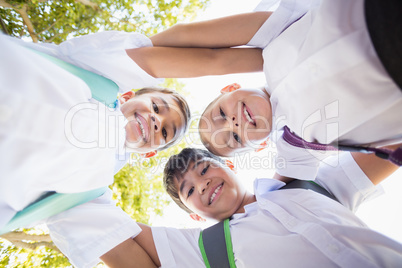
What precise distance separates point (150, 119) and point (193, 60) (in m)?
0.53

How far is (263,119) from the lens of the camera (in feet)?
5.81

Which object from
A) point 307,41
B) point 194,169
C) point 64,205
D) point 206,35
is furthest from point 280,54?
point 64,205

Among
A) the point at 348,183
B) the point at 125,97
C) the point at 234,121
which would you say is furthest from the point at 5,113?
the point at 348,183

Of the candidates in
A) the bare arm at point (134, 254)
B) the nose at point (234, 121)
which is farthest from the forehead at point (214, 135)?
the bare arm at point (134, 254)

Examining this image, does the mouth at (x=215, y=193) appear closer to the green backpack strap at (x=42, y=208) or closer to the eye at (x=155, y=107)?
the eye at (x=155, y=107)

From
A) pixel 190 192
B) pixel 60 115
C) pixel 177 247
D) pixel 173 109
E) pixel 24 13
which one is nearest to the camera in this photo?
pixel 60 115

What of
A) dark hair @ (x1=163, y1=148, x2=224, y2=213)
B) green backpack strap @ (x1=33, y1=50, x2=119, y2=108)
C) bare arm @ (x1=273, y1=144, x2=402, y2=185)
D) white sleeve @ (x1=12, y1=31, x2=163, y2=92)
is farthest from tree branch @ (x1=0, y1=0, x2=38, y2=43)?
bare arm @ (x1=273, y1=144, x2=402, y2=185)

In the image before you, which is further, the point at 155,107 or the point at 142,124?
the point at 155,107

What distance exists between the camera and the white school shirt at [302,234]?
1230 millimetres

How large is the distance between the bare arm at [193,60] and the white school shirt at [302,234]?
0.93 m

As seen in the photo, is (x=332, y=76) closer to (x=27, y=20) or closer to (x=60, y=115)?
(x=60, y=115)

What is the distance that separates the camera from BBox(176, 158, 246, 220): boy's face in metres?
1.90

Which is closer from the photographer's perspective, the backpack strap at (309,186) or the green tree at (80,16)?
the backpack strap at (309,186)

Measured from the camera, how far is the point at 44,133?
0.82m
